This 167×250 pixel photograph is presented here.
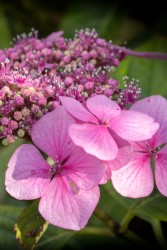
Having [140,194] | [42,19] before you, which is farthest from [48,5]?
[140,194]

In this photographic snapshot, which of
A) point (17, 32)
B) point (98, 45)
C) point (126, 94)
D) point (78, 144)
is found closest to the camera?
point (78, 144)

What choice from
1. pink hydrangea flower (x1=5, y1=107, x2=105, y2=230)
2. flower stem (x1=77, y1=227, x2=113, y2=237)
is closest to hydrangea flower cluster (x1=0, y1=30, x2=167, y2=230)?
pink hydrangea flower (x1=5, y1=107, x2=105, y2=230)

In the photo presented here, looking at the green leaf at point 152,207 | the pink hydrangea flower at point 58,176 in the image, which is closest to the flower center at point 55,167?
the pink hydrangea flower at point 58,176

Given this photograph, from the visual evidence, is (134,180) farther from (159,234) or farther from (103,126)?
(159,234)

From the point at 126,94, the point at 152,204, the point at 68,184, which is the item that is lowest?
the point at 152,204

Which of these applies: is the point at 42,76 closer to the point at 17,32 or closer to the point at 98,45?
the point at 98,45

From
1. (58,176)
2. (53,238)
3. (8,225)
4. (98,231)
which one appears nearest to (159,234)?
(98,231)

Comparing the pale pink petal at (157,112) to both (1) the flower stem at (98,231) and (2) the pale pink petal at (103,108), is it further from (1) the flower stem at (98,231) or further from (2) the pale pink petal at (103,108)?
(1) the flower stem at (98,231)
